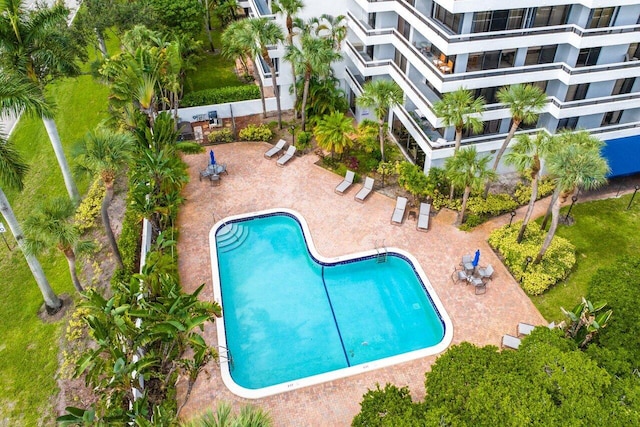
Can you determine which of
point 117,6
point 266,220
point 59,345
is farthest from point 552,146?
point 117,6

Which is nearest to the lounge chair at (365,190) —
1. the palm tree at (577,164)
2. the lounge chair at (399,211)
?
A: the lounge chair at (399,211)

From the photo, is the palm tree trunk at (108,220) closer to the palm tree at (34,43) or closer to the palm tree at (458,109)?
the palm tree at (34,43)

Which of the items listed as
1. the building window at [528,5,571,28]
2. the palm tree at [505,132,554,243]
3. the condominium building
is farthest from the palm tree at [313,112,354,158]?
the building window at [528,5,571,28]

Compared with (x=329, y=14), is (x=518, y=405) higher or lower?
lower

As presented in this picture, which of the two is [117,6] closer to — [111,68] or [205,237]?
[111,68]

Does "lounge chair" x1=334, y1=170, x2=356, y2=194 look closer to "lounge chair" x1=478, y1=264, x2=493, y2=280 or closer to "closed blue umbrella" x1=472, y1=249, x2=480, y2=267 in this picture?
"closed blue umbrella" x1=472, y1=249, x2=480, y2=267
